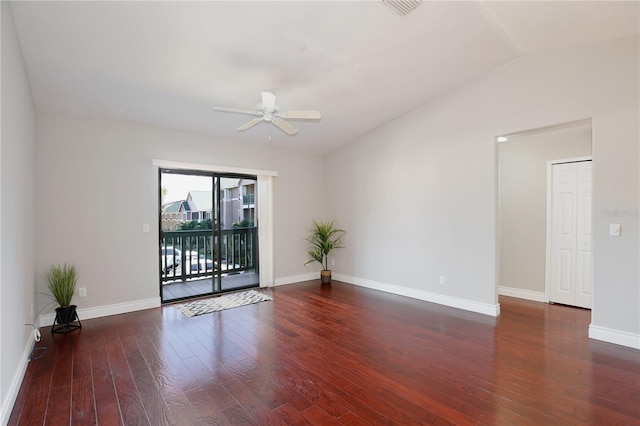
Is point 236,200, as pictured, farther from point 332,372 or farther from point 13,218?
point 332,372

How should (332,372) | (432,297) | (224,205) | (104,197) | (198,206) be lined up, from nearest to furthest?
(332,372) → (104,197) → (432,297) → (198,206) → (224,205)

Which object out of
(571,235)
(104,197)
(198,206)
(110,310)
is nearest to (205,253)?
(198,206)

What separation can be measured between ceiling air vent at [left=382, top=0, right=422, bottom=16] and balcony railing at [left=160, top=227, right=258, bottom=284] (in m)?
4.13

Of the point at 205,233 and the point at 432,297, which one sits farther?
the point at 205,233

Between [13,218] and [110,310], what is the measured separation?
2267 mm

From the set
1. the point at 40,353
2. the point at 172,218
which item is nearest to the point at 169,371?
the point at 40,353

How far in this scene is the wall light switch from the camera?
3186 mm

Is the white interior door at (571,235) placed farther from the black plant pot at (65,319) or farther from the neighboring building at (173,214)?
the black plant pot at (65,319)

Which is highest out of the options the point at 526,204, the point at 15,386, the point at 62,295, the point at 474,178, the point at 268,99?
the point at 268,99

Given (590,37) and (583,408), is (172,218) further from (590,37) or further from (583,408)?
(590,37)

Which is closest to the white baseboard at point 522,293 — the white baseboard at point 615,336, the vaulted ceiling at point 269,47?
the white baseboard at point 615,336

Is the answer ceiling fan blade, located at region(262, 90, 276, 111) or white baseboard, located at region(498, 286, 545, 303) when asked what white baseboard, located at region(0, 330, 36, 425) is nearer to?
ceiling fan blade, located at region(262, 90, 276, 111)

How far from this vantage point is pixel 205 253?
528 centimetres

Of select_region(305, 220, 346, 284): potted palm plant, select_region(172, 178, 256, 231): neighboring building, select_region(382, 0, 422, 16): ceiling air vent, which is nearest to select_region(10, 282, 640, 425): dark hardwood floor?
select_region(172, 178, 256, 231): neighboring building
